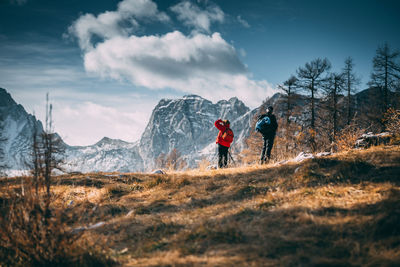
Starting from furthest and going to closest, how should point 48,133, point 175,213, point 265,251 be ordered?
point 175,213
point 48,133
point 265,251

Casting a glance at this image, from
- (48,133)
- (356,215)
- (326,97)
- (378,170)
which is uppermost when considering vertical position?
(326,97)

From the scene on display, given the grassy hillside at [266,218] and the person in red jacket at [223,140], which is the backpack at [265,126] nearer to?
the person in red jacket at [223,140]

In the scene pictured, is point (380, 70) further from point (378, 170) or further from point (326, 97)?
point (378, 170)

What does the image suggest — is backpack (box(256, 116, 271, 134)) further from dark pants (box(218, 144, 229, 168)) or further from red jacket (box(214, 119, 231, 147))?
dark pants (box(218, 144, 229, 168))

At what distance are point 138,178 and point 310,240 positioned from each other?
701 centimetres

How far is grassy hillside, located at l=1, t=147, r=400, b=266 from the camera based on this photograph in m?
2.72

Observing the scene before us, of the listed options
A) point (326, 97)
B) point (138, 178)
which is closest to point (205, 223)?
point (138, 178)

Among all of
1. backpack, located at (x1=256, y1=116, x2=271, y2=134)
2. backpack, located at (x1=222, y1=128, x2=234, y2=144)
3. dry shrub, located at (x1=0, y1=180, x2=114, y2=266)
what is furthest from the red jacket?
dry shrub, located at (x1=0, y1=180, x2=114, y2=266)

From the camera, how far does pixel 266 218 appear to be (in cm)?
379

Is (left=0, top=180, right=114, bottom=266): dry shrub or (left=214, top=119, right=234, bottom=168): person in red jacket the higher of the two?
(left=214, top=119, right=234, bottom=168): person in red jacket

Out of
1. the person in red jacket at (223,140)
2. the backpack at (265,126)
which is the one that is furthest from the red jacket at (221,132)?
the backpack at (265,126)

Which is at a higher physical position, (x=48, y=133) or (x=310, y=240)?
(x=48, y=133)

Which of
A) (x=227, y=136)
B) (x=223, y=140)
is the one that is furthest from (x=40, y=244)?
(x=227, y=136)

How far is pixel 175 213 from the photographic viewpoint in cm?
479
